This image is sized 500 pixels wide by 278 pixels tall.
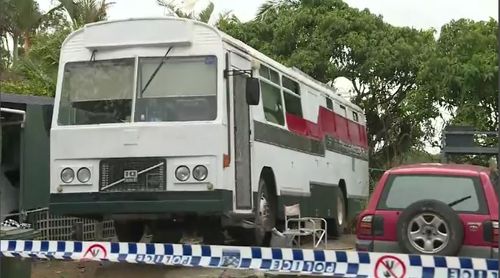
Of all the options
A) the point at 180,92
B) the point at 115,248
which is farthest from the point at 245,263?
the point at 180,92

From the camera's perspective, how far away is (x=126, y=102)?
9.34m

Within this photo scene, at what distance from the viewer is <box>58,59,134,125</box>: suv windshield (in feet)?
30.7

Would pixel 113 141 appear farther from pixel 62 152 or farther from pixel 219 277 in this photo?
pixel 219 277

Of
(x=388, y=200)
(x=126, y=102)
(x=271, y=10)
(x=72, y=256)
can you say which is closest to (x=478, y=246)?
(x=388, y=200)

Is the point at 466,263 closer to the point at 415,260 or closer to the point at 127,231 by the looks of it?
the point at 415,260

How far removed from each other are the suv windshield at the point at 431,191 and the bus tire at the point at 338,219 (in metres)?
7.27

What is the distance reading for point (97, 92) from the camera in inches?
374

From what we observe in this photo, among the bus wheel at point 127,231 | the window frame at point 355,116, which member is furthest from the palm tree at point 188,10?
the bus wheel at point 127,231

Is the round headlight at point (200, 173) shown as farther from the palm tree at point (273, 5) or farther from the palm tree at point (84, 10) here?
the palm tree at point (273, 5)

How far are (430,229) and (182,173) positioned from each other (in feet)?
10.7

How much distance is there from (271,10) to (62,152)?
17.8m

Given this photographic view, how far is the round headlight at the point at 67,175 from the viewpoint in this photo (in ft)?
30.6

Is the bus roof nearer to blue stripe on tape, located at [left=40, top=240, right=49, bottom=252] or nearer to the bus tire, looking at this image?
the bus tire

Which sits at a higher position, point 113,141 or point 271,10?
point 271,10
